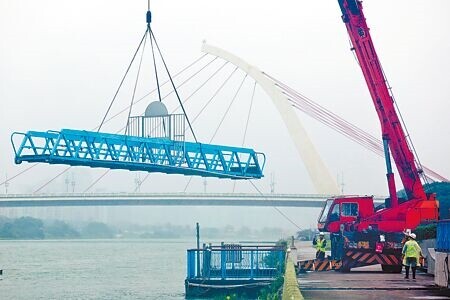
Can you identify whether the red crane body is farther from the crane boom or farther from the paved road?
the paved road

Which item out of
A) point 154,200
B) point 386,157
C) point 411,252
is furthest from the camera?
point 154,200

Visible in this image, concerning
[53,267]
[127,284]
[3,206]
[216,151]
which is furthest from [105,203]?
[216,151]

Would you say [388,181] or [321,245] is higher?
[388,181]

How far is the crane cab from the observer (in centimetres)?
3672

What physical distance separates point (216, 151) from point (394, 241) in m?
9.32

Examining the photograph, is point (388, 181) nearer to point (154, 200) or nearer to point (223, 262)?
point (223, 262)

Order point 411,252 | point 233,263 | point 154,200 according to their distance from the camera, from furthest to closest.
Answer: point 154,200 → point 233,263 → point 411,252

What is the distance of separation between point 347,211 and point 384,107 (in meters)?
4.98

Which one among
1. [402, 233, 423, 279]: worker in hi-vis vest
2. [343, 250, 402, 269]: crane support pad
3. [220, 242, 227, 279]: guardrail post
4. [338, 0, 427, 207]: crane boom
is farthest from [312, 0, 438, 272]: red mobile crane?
[402, 233, 423, 279]: worker in hi-vis vest

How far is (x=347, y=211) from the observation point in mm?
37000

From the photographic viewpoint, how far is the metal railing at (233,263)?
34250mm

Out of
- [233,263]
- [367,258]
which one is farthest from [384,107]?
[233,263]

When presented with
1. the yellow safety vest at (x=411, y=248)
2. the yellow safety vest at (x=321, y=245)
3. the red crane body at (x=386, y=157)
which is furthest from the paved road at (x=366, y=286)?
the red crane body at (x=386, y=157)

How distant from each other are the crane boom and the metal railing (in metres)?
6.19
